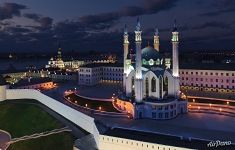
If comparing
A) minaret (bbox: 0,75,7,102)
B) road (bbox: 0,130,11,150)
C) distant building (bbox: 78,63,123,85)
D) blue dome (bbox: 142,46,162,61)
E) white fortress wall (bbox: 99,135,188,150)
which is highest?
blue dome (bbox: 142,46,162,61)

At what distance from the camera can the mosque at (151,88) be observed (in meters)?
44.8

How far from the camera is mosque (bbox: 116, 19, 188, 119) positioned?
147 ft

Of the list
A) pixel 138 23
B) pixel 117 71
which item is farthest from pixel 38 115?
Answer: pixel 117 71

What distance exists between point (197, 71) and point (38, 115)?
34407 millimetres

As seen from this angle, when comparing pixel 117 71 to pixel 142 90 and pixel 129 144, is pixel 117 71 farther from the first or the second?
pixel 129 144

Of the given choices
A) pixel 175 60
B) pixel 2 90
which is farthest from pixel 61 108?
pixel 175 60

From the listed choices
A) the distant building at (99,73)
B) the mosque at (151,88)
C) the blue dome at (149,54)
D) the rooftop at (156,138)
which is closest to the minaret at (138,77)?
the mosque at (151,88)

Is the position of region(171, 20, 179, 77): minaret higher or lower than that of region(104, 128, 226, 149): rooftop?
higher

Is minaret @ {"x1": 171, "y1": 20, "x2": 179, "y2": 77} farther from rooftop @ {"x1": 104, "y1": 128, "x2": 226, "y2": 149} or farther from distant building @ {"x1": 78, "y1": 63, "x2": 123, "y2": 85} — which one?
distant building @ {"x1": 78, "y1": 63, "x2": 123, "y2": 85}

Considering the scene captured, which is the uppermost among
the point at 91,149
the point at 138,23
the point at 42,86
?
the point at 138,23

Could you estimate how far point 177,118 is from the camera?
1726 inches

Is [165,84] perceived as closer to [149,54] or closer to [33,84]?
[149,54]

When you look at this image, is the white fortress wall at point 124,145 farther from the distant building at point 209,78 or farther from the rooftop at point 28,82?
the distant building at point 209,78

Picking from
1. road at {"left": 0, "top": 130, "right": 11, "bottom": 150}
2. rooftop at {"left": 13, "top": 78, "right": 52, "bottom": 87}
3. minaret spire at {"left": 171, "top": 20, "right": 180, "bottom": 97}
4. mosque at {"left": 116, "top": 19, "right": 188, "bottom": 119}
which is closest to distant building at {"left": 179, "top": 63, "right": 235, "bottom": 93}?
mosque at {"left": 116, "top": 19, "right": 188, "bottom": 119}
